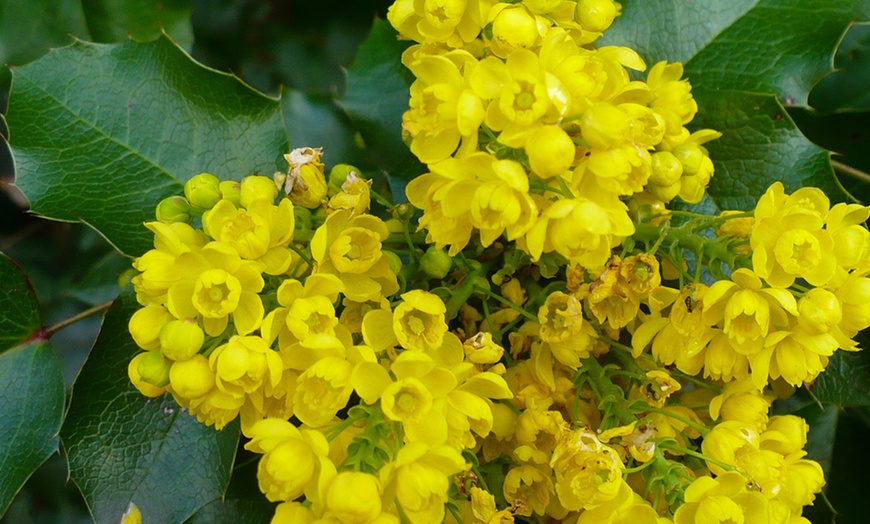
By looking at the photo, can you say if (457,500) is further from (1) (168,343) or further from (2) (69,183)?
(2) (69,183)

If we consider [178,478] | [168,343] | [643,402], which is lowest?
[178,478]

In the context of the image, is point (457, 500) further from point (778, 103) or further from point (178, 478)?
point (778, 103)

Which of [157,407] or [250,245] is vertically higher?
[250,245]

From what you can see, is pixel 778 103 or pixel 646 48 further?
pixel 646 48

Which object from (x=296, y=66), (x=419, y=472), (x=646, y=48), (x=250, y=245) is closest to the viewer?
A: (x=419, y=472)

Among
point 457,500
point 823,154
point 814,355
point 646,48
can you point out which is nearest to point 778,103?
Answer: point 823,154

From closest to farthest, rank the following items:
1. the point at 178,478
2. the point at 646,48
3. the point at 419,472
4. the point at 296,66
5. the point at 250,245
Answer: the point at 419,472 → the point at 250,245 → the point at 178,478 → the point at 646,48 → the point at 296,66
